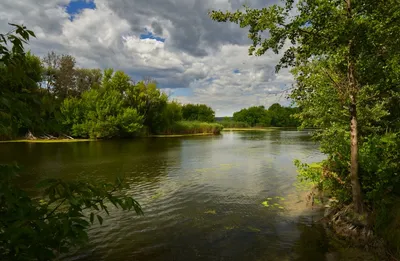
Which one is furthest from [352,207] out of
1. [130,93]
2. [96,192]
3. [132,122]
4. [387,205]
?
[130,93]

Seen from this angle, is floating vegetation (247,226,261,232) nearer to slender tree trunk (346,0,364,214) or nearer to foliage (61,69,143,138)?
slender tree trunk (346,0,364,214)

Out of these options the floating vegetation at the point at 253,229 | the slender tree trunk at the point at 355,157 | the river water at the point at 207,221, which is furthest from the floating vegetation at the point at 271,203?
the slender tree trunk at the point at 355,157

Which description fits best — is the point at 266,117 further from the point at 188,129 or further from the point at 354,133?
the point at 354,133

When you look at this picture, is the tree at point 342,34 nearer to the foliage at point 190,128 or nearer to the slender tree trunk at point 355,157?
the slender tree trunk at point 355,157

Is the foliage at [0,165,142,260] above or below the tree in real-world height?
below

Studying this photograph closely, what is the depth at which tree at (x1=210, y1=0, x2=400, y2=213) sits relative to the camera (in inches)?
209

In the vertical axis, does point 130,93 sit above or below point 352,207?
above

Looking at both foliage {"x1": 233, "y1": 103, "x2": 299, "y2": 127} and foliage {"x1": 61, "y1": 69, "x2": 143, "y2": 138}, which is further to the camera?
foliage {"x1": 233, "y1": 103, "x2": 299, "y2": 127}

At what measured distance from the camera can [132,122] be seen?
46750 millimetres

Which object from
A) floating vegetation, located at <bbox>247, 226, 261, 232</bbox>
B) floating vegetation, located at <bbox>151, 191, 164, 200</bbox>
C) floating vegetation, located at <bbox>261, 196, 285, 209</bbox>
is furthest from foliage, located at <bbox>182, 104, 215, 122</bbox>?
floating vegetation, located at <bbox>247, 226, 261, 232</bbox>

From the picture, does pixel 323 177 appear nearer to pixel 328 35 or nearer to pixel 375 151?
pixel 375 151

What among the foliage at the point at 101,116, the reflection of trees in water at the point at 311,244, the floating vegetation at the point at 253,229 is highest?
the foliage at the point at 101,116

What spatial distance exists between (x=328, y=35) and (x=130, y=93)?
4853 cm

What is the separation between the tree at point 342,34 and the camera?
5.30 meters
